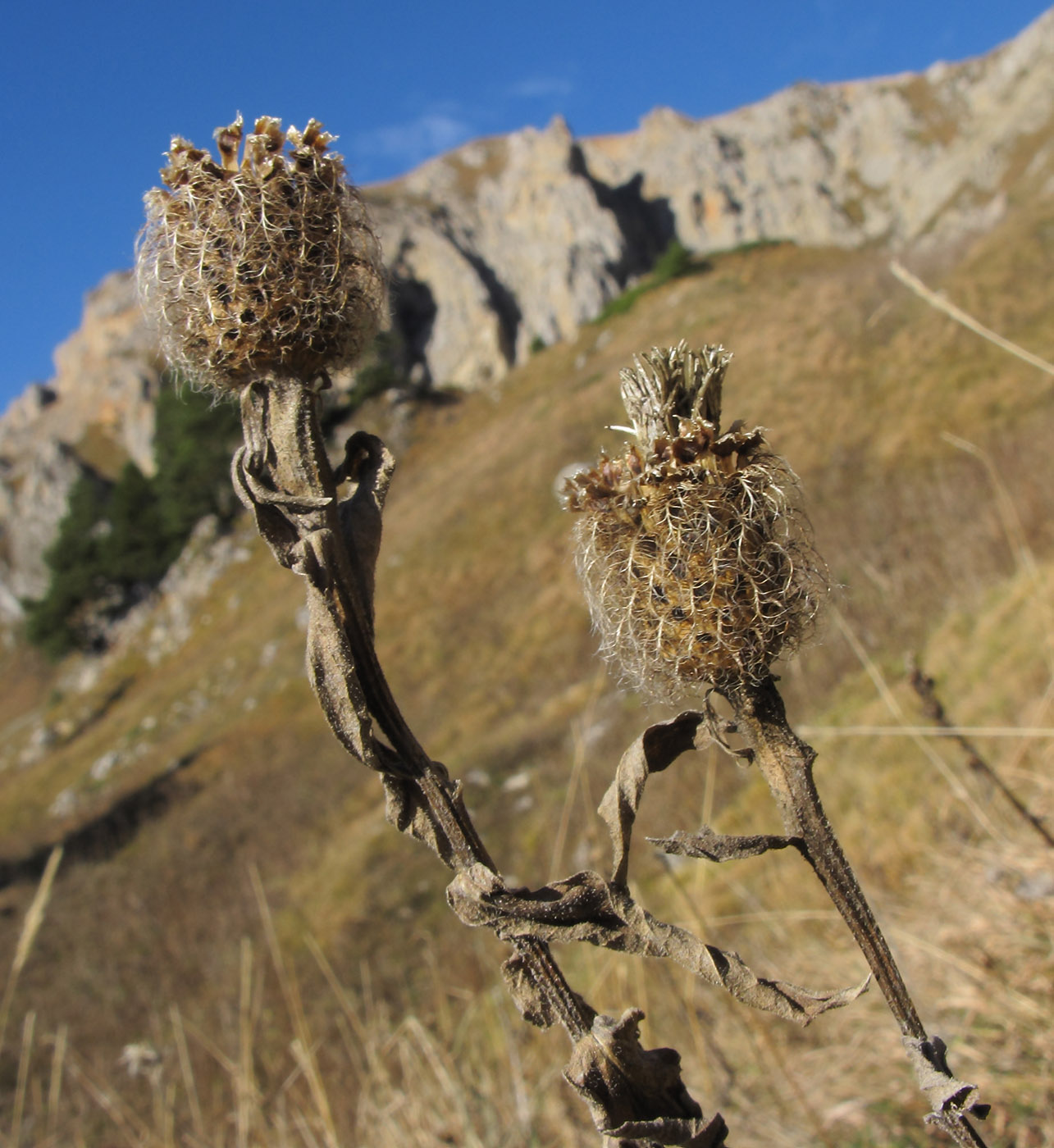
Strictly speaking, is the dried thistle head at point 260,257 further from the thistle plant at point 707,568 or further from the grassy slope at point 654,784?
the grassy slope at point 654,784

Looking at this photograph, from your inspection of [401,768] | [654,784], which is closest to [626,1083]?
[401,768]

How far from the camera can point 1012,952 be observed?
2791 mm

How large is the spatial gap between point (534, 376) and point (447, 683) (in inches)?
1431

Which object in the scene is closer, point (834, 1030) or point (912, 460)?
point (834, 1030)

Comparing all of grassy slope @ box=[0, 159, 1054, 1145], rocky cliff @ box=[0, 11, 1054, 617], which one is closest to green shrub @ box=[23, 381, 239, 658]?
grassy slope @ box=[0, 159, 1054, 1145]

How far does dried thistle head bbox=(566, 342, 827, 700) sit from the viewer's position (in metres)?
1.05

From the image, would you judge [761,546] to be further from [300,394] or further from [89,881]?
[89,881]

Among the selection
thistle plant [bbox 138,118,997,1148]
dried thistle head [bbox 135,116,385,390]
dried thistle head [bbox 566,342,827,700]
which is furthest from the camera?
dried thistle head [bbox 135,116,385,390]

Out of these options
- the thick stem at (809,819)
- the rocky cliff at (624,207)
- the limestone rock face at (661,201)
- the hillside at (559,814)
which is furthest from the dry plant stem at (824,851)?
the limestone rock face at (661,201)

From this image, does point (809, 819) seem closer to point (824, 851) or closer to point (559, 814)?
point (824, 851)

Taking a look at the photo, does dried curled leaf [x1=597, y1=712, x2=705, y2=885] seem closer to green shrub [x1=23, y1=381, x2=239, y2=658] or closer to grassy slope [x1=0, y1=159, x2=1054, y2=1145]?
grassy slope [x1=0, y1=159, x2=1054, y2=1145]

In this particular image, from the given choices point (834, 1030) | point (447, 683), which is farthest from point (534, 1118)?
point (447, 683)

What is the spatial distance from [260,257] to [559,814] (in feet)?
34.3

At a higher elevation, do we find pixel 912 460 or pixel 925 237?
pixel 925 237
